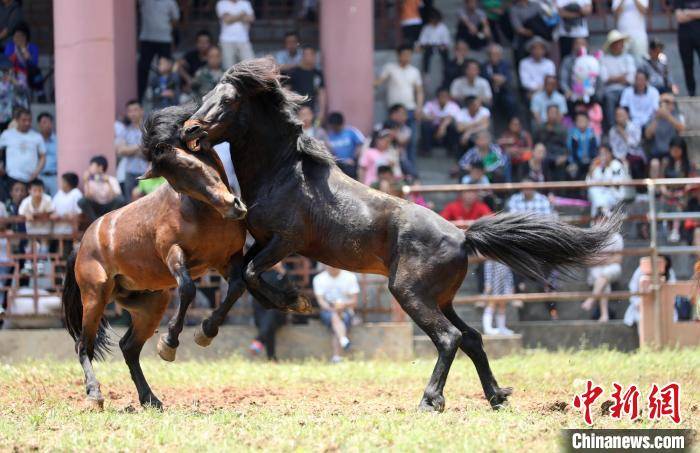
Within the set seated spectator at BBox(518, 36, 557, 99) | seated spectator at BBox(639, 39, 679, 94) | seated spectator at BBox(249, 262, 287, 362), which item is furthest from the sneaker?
seated spectator at BBox(639, 39, 679, 94)

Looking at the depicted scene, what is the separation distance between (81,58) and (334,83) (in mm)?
3534

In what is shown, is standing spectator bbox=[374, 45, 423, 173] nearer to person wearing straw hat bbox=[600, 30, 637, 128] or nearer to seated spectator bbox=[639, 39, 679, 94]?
person wearing straw hat bbox=[600, 30, 637, 128]

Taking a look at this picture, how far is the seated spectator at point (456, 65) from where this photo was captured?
17.9 m

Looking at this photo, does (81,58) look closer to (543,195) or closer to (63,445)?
(543,195)

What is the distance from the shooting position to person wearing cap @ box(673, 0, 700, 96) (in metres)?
18.7

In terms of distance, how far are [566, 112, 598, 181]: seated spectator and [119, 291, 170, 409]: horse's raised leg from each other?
8234 mm

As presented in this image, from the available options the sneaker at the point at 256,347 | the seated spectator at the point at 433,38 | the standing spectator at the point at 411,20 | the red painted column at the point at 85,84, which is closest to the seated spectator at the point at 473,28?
the seated spectator at the point at 433,38

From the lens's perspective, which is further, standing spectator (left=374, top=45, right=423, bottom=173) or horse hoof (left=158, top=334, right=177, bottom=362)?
standing spectator (left=374, top=45, right=423, bottom=173)

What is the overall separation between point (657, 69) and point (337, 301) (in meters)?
7.26

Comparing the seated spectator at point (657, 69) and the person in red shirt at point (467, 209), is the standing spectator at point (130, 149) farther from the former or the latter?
the seated spectator at point (657, 69)

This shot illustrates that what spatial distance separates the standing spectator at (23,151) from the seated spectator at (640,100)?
325 inches

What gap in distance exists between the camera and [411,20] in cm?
1878

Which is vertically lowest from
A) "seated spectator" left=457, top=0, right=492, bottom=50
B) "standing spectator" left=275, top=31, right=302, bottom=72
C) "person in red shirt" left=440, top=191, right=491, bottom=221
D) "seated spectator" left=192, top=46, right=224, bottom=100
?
"person in red shirt" left=440, top=191, right=491, bottom=221

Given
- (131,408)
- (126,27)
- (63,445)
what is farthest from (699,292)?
(126,27)
